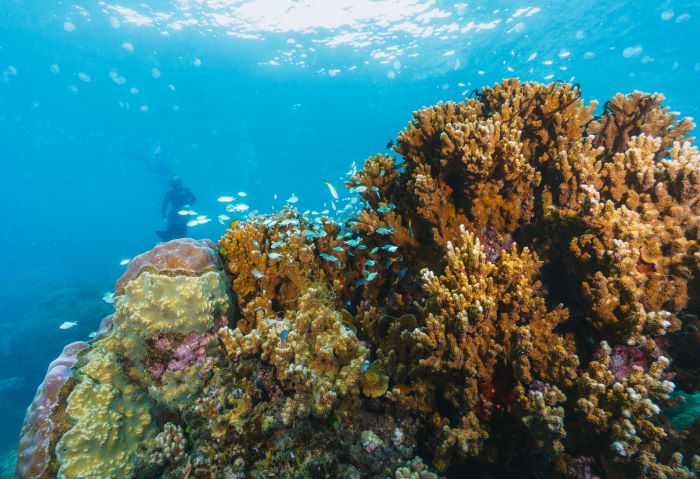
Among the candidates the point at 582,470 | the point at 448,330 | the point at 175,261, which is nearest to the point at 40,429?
Answer: the point at 175,261

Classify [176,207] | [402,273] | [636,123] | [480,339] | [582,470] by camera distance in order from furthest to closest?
[176,207] → [636,123] → [402,273] → [480,339] → [582,470]

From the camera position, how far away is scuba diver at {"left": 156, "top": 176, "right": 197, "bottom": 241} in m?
19.5

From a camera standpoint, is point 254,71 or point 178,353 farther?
point 254,71

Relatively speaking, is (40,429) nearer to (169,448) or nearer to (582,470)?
(169,448)

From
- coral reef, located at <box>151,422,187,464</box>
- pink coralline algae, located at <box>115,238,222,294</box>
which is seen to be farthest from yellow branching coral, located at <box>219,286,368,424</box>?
pink coralline algae, located at <box>115,238,222,294</box>

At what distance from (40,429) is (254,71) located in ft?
178

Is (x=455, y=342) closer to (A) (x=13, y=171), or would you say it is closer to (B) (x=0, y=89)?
(B) (x=0, y=89)

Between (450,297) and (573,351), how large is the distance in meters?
1.51

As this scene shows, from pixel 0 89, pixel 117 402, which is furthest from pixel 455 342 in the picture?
pixel 0 89

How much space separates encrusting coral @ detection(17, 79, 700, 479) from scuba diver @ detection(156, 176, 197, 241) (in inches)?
617

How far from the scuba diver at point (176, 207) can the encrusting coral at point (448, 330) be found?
15.7 m

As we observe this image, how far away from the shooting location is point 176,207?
2086 centimetres

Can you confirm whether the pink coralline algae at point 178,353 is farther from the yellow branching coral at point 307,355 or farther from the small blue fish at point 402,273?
the small blue fish at point 402,273

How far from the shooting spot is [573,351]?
326 cm
